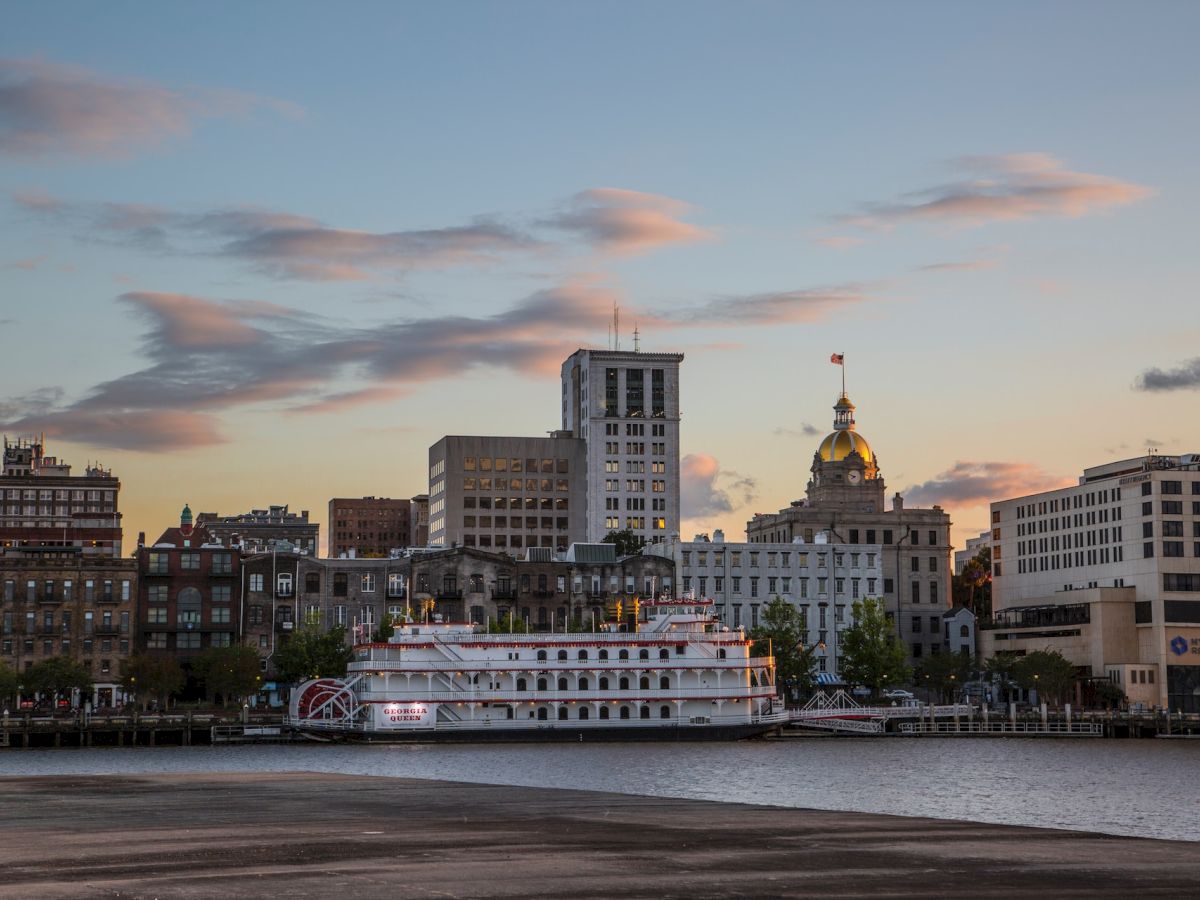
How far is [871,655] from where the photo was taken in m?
160

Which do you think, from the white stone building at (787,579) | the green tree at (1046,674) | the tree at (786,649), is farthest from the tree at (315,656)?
the green tree at (1046,674)

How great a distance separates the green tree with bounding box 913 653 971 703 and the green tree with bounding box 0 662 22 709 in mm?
88209

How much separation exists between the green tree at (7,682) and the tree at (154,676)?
9.27 metres

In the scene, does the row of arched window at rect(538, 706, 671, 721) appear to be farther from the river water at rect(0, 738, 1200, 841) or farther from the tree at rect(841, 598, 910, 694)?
the tree at rect(841, 598, 910, 694)

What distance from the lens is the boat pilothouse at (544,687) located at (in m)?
126

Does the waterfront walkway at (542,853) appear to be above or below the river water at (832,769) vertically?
above

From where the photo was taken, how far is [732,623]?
179 meters

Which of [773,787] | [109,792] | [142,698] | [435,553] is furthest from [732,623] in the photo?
[109,792]

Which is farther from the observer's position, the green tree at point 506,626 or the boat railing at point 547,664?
the green tree at point 506,626

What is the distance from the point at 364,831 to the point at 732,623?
14515cm

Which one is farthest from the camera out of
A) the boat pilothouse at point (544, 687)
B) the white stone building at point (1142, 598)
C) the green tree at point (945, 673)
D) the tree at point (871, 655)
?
the white stone building at point (1142, 598)

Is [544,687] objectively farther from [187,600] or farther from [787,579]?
[787,579]

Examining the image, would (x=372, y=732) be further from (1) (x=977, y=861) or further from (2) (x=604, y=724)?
(1) (x=977, y=861)

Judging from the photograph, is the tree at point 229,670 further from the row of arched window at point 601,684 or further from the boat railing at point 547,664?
the row of arched window at point 601,684
